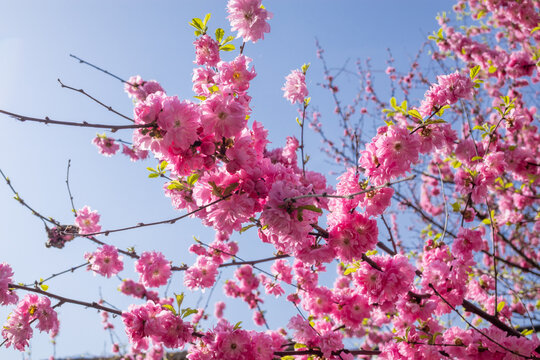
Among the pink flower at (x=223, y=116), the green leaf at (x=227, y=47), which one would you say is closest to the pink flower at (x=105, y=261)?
the green leaf at (x=227, y=47)

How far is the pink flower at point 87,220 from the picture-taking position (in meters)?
4.09

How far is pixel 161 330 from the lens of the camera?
7.95 ft

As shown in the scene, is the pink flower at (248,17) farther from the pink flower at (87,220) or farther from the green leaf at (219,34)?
the pink flower at (87,220)

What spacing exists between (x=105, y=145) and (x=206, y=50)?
3.43m

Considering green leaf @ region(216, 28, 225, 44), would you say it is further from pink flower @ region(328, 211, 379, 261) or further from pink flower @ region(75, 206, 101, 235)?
pink flower @ region(75, 206, 101, 235)

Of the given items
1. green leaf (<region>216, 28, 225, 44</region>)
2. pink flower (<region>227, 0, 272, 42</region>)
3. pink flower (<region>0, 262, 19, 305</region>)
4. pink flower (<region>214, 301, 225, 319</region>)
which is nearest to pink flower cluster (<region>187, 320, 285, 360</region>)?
pink flower (<region>0, 262, 19, 305</region>)

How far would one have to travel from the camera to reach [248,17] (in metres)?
2.36

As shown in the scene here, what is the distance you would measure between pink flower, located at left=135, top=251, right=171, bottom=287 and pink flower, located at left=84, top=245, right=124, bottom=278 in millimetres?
275

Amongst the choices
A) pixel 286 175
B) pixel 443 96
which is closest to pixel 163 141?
pixel 286 175

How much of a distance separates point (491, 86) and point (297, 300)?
7003 mm

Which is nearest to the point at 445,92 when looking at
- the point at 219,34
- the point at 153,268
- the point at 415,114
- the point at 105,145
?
the point at 415,114

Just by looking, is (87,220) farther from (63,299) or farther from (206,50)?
(206,50)

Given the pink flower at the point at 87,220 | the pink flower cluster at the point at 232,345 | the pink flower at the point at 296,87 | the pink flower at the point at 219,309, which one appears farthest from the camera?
the pink flower at the point at 219,309

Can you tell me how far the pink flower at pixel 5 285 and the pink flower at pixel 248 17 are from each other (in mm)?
2607
